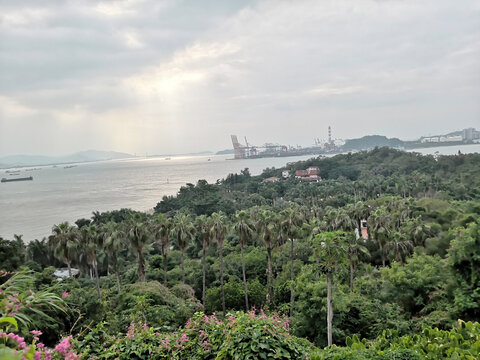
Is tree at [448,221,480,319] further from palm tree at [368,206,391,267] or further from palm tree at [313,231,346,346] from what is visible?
palm tree at [368,206,391,267]

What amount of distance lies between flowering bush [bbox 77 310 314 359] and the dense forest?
2 centimetres

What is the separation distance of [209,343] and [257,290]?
17.5 meters

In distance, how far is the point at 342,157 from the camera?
113188 mm

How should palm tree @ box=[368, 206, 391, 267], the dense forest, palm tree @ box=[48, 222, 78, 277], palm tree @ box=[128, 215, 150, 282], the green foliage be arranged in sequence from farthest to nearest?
palm tree @ box=[48, 222, 78, 277]
palm tree @ box=[368, 206, 391, 267]
palm tree @ box=[128, 215, 150, 282]
the green foliage
the dense forest

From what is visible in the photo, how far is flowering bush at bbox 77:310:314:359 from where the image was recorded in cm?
493

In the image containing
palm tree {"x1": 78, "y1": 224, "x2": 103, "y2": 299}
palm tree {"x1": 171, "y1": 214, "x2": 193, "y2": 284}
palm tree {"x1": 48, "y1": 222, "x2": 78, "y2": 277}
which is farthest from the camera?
palm tree {"x1": 78, "y1": 224, "x2": 103, "y2": 299}

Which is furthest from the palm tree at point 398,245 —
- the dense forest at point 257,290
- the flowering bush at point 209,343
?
the flowering bush at point 209,343

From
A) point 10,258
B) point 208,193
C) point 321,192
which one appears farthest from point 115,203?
point 10,258

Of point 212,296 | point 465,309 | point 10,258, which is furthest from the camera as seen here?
point 212,296

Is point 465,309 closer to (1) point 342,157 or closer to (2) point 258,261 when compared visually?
(2) point 258,261

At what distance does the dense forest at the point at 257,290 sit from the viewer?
5270 millimetres

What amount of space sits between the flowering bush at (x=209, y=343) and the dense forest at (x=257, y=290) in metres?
0.02

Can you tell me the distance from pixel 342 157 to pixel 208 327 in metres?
115

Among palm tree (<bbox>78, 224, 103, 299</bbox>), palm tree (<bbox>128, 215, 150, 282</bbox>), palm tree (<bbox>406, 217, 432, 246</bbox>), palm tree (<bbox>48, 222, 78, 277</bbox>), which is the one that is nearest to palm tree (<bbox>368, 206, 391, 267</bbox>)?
palm tree (<bbox>406, 217, 432, 246</bbox>)
